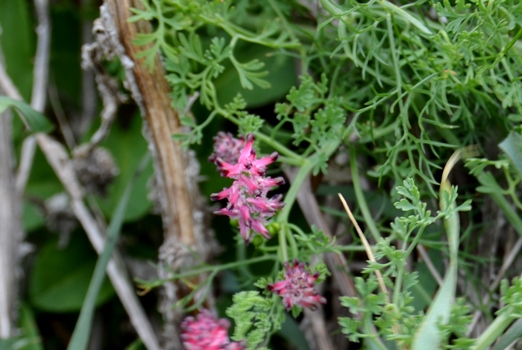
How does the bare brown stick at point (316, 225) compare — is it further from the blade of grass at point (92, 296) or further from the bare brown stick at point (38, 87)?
the bare brown stick at point (38, 87)

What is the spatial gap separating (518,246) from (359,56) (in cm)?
32

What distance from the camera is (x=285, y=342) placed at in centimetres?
116

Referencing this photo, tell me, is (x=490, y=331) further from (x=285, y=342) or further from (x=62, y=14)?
(x=62, y=14)

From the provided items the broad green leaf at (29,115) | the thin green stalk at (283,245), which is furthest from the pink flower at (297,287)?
the broad green leaf at (29,115)

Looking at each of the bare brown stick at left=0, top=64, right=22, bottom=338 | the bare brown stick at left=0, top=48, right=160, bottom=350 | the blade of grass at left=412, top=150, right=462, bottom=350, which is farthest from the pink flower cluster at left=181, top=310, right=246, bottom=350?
the bare brown stick at left=0, top=64, right=22, bottom=338

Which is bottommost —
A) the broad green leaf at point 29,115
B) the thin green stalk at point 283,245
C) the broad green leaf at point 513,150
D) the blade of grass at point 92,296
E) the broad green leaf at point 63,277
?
the broad green leaf at point 63,277

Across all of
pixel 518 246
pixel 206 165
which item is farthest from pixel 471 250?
pixel 206 165

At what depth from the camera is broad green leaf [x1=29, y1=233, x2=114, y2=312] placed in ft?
3.97

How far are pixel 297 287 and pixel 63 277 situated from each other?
701 mm

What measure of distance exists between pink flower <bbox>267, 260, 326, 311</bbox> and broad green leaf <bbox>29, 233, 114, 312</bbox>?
1.99 ft

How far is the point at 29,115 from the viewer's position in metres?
0.87

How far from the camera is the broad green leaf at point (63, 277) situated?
121 centimetres

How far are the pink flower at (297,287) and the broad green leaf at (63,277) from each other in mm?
606

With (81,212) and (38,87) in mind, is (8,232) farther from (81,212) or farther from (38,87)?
(38,87)
